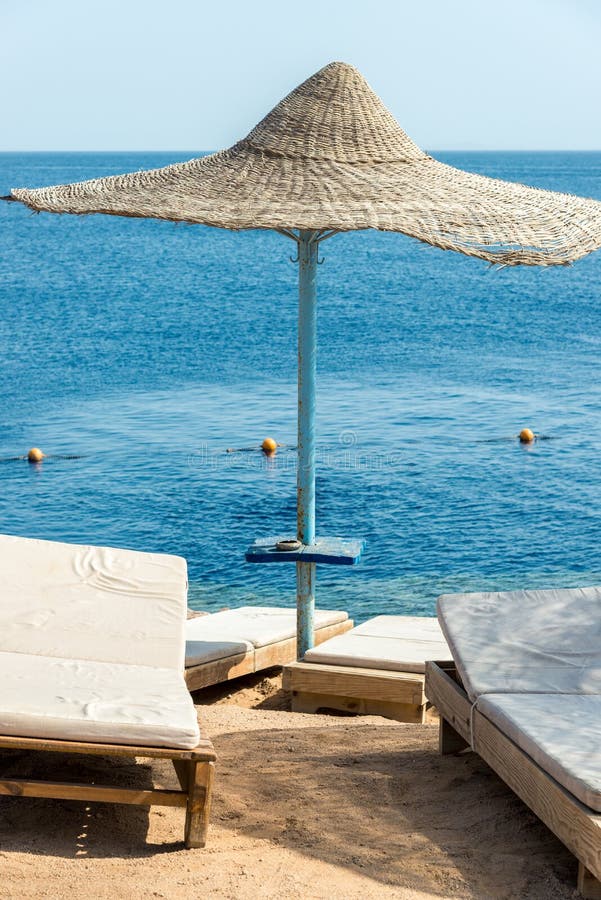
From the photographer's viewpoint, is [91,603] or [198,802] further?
[91,603]

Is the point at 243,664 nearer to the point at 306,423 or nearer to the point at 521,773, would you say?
the point at 306,423

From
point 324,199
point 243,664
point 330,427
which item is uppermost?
point 324,199

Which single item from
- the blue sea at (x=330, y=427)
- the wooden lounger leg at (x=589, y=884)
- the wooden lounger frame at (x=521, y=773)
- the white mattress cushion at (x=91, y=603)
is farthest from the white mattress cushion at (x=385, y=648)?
the blue sea at (x=330, y=427)

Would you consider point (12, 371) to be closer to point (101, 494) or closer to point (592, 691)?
point (101, 494)

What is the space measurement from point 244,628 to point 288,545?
0.70 m

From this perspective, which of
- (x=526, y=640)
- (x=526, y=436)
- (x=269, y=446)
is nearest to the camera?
(x=526, y=640)

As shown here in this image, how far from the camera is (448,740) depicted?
13.3 ft

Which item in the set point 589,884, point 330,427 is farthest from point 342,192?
point 330,427

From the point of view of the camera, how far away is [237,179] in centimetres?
509

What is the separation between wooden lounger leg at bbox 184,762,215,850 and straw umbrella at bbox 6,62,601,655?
6.79 ft

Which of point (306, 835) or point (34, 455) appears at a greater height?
point (306, 835)

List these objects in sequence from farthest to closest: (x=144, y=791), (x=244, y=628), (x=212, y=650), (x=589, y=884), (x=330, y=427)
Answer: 1. (x=330, y=427)
2. (x=244, y=628)
3. (x=212, y=650)
4. (x=144, y=791)
5. (x=589, y=884)

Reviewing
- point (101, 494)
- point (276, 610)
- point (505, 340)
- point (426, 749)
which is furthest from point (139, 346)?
point (426, 749)

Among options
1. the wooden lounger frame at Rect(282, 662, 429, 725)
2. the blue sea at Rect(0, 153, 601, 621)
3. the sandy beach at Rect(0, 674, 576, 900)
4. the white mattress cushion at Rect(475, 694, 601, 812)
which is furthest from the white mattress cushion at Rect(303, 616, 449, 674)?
the blue sea at Rect(0, 153, 601, 621)
